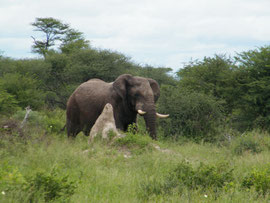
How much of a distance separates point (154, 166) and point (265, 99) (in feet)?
29.9

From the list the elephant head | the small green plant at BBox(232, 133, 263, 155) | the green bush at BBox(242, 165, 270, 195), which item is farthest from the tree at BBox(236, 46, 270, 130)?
the green bush at BBox(242, 165, 270, 195)

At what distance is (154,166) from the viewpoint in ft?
24.7

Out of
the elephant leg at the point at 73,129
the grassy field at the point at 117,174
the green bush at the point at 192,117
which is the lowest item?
the elephant leg at the point at 73,129

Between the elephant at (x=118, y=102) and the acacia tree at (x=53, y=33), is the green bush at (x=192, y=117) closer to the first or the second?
the elephant at (x=118, y=102)

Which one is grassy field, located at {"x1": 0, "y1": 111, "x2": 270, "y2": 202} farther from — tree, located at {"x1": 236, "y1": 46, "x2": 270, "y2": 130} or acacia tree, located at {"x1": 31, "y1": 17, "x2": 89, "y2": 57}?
acacia tree, located at {"x1": 31, "y1": 17, "x2": 89, "y2": 57}

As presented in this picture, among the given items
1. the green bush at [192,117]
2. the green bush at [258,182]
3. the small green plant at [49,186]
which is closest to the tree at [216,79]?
the green bush at [192,117]

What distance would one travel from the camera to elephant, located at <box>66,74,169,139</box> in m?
11.3

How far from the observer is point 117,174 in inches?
271

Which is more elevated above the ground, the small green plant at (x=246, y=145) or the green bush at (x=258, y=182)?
the green bush at (x=258, y=182)

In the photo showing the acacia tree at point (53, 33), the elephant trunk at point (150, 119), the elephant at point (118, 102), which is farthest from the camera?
the acacia tree at point (53, 33)

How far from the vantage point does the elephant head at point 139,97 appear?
11164 millimetres

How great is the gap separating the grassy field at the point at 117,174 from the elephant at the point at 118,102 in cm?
180

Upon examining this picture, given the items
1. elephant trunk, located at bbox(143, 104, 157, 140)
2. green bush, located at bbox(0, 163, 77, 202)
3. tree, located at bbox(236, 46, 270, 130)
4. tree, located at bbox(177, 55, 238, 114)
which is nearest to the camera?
green bush, located at bbox(0, 163, 77, 202)

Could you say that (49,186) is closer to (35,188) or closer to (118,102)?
(35,188)
